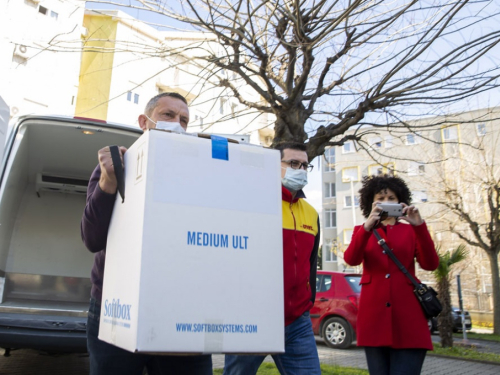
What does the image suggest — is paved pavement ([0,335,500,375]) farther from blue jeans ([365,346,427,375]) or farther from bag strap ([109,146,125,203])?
bag strap ([109,146,125,203])

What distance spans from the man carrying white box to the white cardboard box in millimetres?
163

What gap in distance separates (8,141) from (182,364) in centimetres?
358

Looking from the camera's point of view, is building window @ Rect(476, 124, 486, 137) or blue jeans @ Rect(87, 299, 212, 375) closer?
blue jeans @ Rect(87, 299, 212, 375)

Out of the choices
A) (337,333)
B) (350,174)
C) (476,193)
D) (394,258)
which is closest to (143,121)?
(394,258)

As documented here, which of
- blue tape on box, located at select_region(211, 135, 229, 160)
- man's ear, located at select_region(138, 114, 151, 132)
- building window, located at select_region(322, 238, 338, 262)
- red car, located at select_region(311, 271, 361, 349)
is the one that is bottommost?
red car, located at select_region(311, 271, 361, 349)

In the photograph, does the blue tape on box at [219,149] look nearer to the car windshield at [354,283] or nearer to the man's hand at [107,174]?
the man's hand at [107,174]

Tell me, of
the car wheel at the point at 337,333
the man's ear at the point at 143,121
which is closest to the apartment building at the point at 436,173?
the car wheel at the point at 337,333

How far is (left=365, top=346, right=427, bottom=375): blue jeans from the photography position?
120 inches

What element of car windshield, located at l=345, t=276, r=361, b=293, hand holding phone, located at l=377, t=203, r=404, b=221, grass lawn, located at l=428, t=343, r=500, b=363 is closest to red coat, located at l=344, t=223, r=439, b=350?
hand holding phone, located at l=377, t=203, r=404, b=221

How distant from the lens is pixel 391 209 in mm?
3338

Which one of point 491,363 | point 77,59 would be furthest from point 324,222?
point 491,363

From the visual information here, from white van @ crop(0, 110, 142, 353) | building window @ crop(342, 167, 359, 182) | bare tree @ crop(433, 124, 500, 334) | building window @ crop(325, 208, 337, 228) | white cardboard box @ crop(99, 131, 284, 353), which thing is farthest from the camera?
building window @ crop(325, 208, 337, 228)

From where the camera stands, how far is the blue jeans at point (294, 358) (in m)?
2.80

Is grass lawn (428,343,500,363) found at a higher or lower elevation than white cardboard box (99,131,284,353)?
lower
